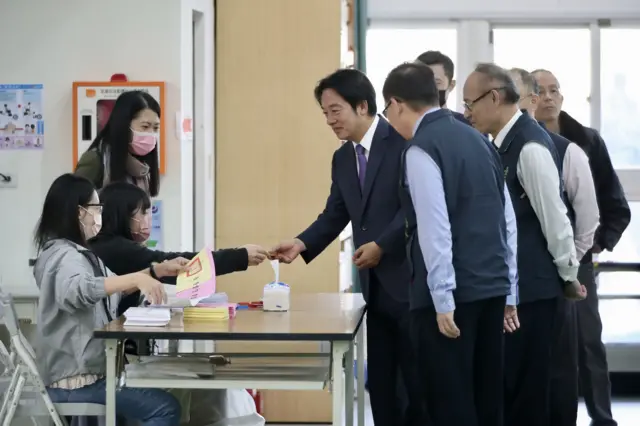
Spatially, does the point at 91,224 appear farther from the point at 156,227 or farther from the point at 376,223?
the point at 156,227

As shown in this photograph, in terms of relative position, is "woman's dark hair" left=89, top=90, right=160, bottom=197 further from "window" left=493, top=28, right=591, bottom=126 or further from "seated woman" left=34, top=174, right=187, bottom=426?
"window" left=493, top=28, right=591, bottom=126

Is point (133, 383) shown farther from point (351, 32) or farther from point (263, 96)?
point (351, 32)

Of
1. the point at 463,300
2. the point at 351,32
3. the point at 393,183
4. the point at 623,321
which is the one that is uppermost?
the point at 351,32

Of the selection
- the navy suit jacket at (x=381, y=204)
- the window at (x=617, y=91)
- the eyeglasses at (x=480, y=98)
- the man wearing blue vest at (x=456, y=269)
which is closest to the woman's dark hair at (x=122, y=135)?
the navy suit jacket at (x=381, y=204)

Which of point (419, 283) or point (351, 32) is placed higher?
point (351, 32)

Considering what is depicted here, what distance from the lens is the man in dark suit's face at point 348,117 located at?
148 inches

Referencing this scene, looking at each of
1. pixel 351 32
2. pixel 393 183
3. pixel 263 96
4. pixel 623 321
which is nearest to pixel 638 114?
pixel 623 321

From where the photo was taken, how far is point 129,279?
321cm

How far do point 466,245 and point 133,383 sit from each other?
3.72 feet

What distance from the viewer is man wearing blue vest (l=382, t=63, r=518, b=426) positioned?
3.00 metres

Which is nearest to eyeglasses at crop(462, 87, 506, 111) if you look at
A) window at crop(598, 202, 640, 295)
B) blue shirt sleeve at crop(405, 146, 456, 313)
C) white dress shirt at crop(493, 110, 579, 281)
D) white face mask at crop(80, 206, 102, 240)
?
white dress shirt at crop(493, 110, 579, 281)

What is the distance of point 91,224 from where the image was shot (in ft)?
11.2

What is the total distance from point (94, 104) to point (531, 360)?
238cm

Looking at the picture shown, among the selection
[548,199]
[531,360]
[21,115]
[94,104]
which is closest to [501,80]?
[548,199]
